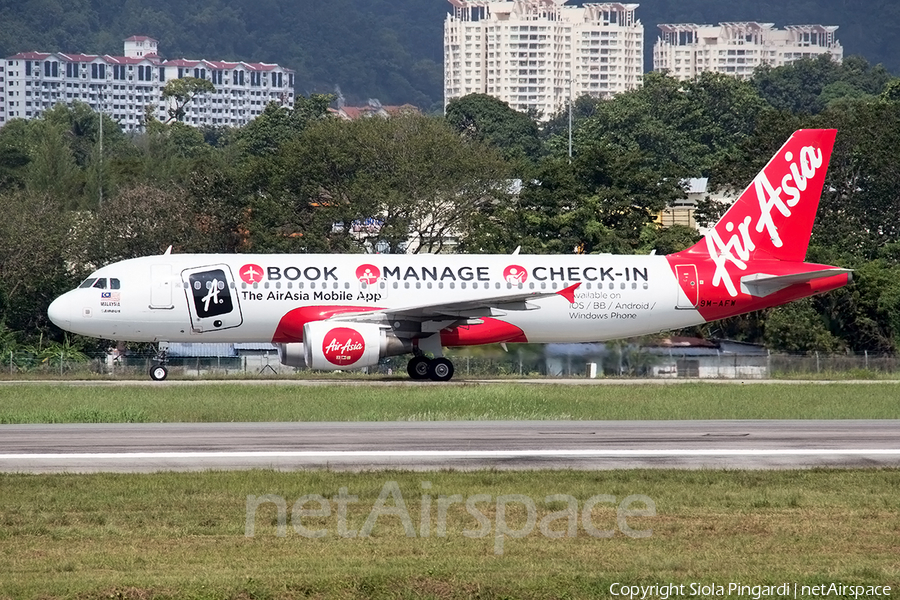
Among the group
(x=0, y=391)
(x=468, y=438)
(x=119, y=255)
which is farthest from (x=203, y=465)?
(x=119, y=255)

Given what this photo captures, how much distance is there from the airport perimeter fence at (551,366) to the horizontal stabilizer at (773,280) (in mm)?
3825

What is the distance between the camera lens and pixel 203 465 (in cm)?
2038

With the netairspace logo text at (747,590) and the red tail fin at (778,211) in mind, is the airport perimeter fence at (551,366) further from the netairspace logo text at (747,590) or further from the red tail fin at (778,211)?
the netairspace logo text at (747,590)

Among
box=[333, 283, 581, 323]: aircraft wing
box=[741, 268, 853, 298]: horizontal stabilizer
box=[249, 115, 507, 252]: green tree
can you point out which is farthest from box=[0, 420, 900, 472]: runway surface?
box=[249, 115, 507, 252]: green tree

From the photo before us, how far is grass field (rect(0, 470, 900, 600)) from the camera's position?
13789 millimetres

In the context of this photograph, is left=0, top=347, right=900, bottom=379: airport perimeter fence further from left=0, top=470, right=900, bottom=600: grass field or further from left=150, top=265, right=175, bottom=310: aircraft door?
left=0, top=470, right=900, bottom=600: grass field

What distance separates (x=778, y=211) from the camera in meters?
42.3

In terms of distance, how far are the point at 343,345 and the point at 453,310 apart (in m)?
3.28

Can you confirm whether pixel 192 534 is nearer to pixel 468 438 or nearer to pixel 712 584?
pixel 712 584

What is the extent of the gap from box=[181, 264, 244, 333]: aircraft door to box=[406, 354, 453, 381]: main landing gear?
204 inches

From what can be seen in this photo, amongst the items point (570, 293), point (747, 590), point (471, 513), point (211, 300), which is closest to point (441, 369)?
point (570, 293)

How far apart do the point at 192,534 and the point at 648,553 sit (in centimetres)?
508

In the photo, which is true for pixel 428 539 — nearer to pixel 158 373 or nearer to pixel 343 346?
pixel 343 346

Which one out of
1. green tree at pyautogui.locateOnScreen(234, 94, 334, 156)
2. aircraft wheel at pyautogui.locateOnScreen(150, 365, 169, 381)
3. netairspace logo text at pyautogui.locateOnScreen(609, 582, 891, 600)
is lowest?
netairspace logo text at pyautogui.locateOnScreen(609, 582, 891, 600)
